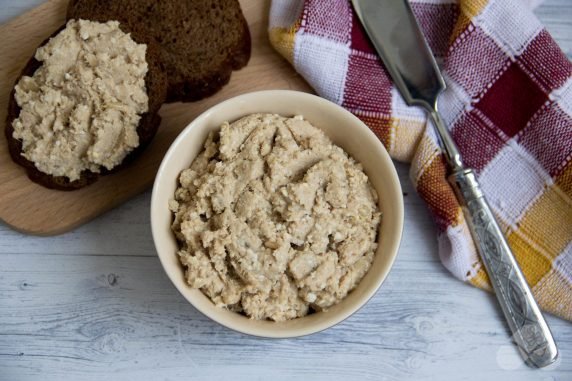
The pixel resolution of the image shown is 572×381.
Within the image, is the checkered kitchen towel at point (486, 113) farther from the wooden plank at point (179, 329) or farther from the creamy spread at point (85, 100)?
the creamy spread at point (85, 100)

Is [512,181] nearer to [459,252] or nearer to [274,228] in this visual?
[459,252]

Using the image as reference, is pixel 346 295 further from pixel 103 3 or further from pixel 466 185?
pixel 103 3

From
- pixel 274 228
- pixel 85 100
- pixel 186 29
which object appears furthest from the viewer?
pixel 186 29

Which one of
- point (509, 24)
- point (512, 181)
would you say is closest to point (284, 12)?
point (509, 24)

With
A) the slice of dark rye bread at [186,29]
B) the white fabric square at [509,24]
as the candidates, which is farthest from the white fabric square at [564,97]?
the slice of dark rye bread at [186,29]

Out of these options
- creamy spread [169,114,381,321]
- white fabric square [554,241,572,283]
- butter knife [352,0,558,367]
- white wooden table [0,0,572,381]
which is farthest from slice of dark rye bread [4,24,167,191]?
white fabric square [554,241,572,283]
